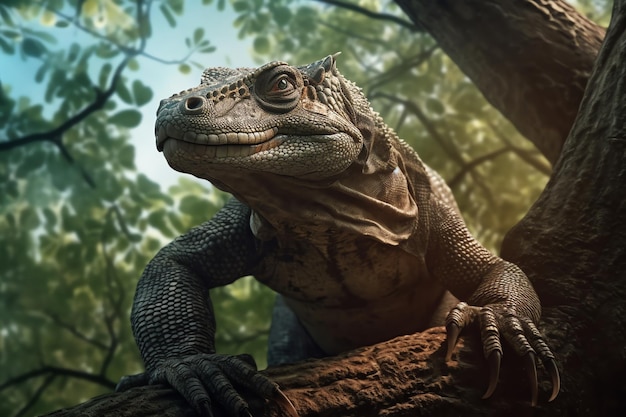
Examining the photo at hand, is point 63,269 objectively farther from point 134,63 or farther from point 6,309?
point 134,63

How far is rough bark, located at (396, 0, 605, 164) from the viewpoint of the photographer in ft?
15.4

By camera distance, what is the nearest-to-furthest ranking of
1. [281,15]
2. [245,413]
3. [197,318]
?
[245,413]
[197,318]
[281,15]

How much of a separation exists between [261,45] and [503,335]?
5.09 metres

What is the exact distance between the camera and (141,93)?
7320mm

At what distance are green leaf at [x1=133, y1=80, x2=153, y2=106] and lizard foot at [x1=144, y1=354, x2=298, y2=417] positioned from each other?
4919 millimetres

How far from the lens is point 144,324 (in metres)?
3.58

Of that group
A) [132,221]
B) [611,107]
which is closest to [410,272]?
[611,107]

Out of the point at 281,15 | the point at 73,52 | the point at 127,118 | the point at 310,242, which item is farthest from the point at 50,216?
the point at 310,242

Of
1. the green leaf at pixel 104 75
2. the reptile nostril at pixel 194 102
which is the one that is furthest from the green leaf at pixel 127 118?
the reptile nostril at pixel 194 102

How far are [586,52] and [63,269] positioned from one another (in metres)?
6.04

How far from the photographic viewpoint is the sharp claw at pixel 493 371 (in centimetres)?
302

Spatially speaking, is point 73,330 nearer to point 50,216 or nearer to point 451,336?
point 50,216

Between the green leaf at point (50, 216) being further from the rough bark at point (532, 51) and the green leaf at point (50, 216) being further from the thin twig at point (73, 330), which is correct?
the rough bark at point (532, 51)

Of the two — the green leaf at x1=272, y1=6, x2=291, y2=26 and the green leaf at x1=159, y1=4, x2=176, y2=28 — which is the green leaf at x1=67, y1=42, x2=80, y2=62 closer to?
the green leaf at x1=159, y1=4, x2=176, y2=28
